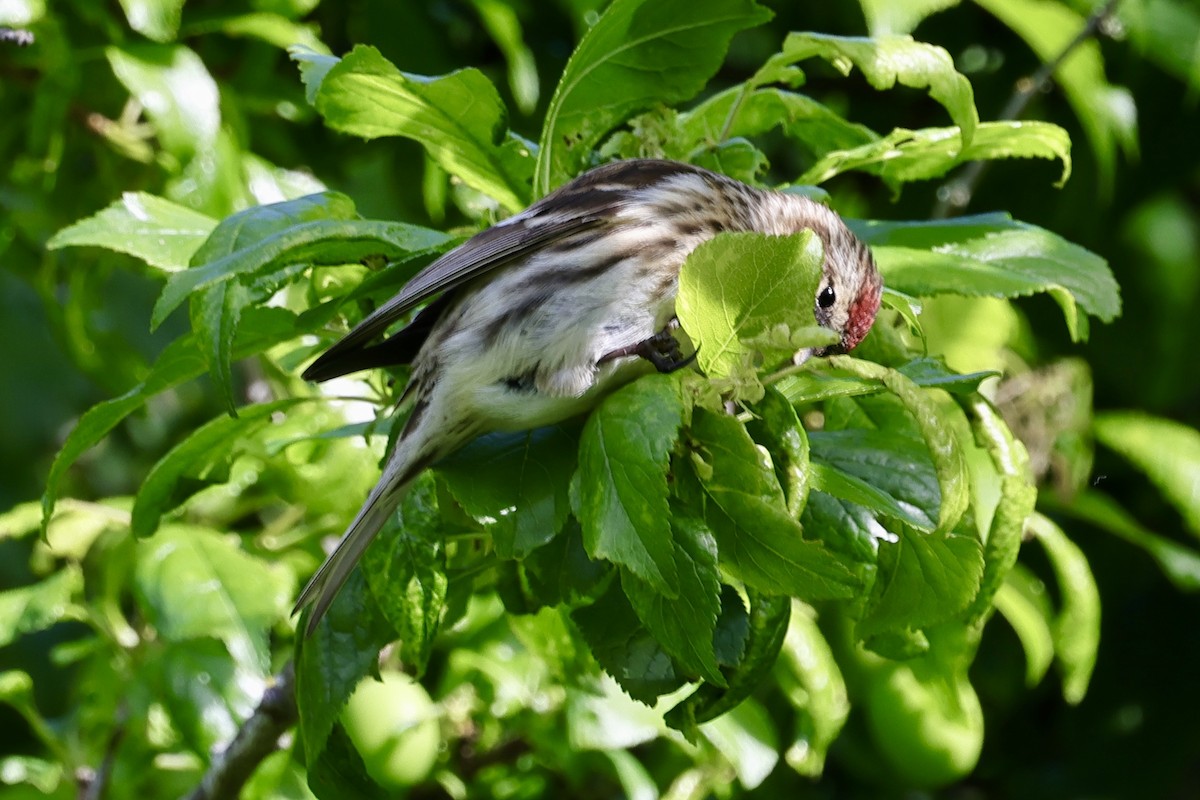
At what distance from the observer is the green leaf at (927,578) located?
1.20m

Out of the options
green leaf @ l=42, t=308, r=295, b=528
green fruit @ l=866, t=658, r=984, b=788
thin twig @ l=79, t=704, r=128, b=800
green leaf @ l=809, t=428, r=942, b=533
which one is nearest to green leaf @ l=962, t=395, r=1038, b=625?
green leaf @ l=809, t=428, r=942, b=533

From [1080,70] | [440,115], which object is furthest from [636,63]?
[1080,70]

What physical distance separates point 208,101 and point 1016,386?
1.47 metres

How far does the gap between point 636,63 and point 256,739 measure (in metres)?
0.78

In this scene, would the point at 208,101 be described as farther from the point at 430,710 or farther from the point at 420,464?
the point at 420,464

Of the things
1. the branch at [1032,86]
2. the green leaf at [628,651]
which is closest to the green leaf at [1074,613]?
the branch at [1032,86]

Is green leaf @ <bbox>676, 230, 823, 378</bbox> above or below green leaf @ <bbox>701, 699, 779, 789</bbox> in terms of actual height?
above

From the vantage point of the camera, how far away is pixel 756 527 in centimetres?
108

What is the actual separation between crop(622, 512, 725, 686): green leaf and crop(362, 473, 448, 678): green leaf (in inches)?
9.7

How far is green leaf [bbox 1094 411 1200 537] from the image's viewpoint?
2777 millimetres

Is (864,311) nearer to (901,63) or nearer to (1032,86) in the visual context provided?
(901,63)

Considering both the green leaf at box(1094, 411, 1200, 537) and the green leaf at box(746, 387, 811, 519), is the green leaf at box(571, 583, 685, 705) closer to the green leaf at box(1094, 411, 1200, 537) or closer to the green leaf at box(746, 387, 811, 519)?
the green leaf at box(746, 387, 811, 519)

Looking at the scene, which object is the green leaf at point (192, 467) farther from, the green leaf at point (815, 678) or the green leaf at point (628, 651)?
the green leaf at point (815, 678)

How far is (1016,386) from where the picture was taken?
2674 millimetres
